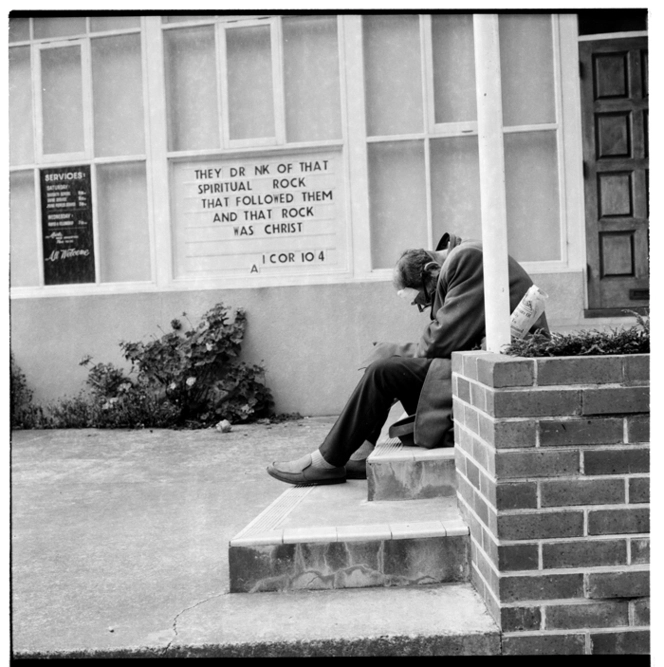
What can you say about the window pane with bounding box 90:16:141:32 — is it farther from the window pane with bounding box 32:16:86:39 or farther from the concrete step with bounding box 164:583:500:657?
the concrete step with bounding box 164:583:500:657

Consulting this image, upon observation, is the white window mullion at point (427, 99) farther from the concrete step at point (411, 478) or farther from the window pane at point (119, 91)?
the concrete step at point (411, 478)

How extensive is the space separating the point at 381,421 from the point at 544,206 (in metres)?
3.37

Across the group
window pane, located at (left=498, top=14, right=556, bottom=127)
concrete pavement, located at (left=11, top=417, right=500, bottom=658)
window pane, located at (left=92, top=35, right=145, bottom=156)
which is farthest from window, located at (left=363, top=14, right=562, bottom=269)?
concrete pavement, located at (left=11, top=417, right=500, bottom=658)

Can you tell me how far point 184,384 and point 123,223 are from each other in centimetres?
160

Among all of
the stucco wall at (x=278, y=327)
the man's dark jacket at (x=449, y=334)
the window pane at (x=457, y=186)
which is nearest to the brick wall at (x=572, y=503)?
the man's dark jacket at (x=449, y=334)

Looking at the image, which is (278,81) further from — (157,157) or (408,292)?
(408,292)

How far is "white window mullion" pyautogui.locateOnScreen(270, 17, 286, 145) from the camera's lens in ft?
21.8

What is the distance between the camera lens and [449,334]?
143 inches

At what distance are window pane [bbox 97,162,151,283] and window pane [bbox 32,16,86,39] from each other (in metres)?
1.20

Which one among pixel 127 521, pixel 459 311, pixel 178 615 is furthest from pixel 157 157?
A: pixel 178 615

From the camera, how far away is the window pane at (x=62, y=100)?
7121 mm

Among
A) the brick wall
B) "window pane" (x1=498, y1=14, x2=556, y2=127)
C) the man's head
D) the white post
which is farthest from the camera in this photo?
"window pane" (x1=498, y1=14, x2=556, y2=127)

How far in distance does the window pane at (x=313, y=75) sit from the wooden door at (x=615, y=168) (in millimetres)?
2012
